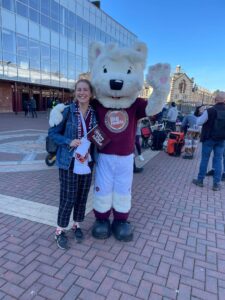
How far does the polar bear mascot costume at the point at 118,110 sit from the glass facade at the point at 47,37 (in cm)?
1664

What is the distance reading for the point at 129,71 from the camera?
283 centimetres

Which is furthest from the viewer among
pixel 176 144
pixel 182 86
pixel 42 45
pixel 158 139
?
pixel 182 86

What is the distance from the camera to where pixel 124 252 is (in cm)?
286

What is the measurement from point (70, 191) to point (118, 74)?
4.57ft

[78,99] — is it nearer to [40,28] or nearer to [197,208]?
[197,208]

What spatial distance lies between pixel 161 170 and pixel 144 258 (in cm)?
382

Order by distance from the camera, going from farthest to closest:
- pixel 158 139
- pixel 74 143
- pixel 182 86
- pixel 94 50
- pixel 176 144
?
1. pixel 182 86
2. pixel 158 139
3. pixel 176 144
4. pixel 94 50
5. pixel 74 143

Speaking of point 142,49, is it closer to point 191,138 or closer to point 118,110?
point 118,110

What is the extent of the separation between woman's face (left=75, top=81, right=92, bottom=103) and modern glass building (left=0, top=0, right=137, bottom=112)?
1682 cm

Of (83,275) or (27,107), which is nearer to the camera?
(83,275)

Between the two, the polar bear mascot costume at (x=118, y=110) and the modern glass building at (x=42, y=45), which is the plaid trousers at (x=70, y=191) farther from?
the modern glass building at (x=42, y=45)

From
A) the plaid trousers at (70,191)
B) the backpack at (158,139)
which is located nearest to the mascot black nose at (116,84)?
the plaid trousers at (70,191)

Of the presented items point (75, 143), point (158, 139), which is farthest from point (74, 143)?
point (158, 139)

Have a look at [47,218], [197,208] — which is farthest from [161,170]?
[47,218]
